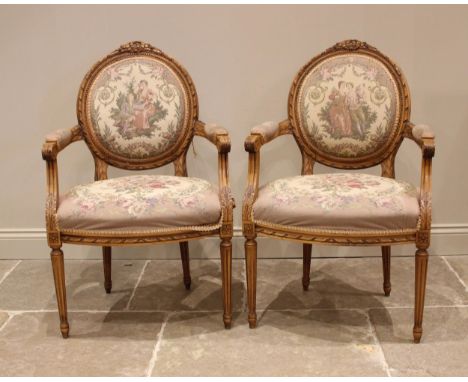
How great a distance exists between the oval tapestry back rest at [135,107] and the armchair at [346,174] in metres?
0.39

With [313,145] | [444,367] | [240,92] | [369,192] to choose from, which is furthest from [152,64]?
[444,367]

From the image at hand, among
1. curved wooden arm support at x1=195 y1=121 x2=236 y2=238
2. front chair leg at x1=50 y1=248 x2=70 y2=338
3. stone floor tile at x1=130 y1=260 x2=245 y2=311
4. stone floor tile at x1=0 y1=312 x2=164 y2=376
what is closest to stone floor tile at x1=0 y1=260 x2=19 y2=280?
stone floor tile at x1=0 y1=312 x2=164 y2=376

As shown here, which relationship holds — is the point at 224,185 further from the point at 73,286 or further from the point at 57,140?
the point at 73,286

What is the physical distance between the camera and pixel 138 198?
227 cm

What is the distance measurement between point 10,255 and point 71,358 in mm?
1134

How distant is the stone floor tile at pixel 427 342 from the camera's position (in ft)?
7.07

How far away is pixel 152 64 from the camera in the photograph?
2.68m

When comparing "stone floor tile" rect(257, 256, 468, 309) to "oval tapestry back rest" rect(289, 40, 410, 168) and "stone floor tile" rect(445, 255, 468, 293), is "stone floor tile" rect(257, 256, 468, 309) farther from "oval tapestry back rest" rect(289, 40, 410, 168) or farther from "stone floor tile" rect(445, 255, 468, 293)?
"oval tapestry back rest" rect(289, 40, 410, 168)

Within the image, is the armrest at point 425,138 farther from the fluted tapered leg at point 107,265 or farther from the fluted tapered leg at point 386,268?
the fluted tapered leg at point 107,265

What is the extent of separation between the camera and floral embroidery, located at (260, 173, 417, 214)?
2.21m

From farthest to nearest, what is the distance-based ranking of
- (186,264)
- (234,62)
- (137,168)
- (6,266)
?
(6,266)
(234,62)
(186,264)
(137,168)

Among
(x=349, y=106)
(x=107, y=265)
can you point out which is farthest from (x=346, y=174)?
(x=107, y=265)

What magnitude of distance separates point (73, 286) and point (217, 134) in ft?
3.34

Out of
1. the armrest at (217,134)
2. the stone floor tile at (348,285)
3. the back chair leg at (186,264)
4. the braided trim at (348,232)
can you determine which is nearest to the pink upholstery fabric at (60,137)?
the armrest at (217,134)
